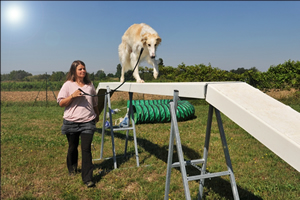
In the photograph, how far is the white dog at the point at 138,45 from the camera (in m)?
4.46

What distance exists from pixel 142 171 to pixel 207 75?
7.07 metres

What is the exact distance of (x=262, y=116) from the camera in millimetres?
1827

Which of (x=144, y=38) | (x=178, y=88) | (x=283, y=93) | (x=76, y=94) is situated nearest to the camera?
(x=178, y=88)

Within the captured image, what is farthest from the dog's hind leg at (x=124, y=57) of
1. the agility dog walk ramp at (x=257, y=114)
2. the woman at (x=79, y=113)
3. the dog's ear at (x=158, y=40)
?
the agility dog walk ramp at (x=257, y=114)

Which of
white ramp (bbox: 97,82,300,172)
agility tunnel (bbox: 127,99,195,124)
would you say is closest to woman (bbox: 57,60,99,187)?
white ramp (bbox: 97,82,300,172)

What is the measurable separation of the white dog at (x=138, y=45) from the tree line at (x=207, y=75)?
0.23 m

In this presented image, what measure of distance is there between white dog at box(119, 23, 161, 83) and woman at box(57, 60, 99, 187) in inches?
49.5

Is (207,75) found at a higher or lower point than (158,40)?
lower

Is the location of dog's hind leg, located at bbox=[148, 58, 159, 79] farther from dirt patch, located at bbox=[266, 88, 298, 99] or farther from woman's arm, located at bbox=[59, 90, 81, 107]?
dirt patch, located at bbox=[266, 88, 298, 99]

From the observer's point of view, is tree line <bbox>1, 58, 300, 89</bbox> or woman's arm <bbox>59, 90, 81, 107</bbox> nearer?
tree line <bbox>1, 58, 300, 89</bbox>

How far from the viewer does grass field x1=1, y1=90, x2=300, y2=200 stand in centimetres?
360

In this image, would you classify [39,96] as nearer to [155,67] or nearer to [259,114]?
[155,67]

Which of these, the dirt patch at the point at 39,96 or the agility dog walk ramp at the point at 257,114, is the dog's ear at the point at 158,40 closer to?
the agility dog walk ramp at the point at 257,114

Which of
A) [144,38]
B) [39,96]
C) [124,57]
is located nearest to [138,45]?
[144,38]
